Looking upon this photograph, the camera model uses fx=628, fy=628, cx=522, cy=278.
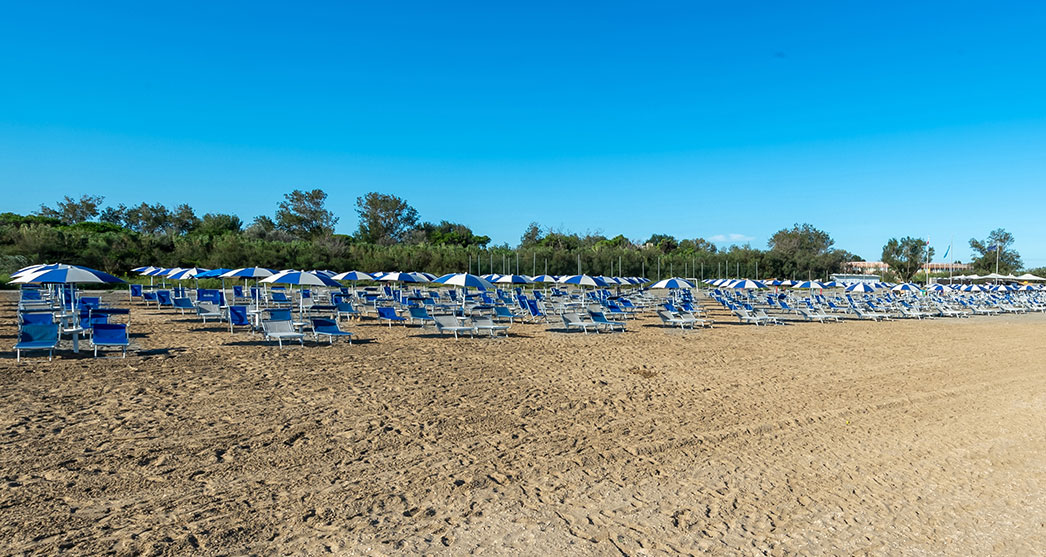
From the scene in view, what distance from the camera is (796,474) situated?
16.7ft

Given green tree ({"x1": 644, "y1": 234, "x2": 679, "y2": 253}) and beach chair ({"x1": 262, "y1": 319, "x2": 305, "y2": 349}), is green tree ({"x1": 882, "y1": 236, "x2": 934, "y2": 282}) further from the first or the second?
beach chair ({"x1": 262, "y1": 319, "x2": 305, "y2": 349})

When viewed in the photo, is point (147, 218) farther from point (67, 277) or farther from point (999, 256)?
point (999, 256)

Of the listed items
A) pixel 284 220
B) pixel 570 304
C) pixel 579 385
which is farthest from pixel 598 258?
pixel 579 385

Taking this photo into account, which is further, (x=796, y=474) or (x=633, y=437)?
(x=633, y=437)

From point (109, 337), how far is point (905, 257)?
219ft

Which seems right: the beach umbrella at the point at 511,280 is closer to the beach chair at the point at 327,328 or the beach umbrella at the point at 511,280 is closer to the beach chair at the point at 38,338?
the beach chair at the point at 327,328

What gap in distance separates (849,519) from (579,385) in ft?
13.9

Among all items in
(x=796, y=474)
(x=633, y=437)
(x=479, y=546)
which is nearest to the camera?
(x=479, y=546)

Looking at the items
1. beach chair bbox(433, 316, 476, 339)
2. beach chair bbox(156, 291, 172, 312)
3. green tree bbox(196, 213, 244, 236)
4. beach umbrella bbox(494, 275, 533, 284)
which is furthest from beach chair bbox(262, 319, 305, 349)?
green tree bbox(196, 213, 244, 236)

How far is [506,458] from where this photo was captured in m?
5.14

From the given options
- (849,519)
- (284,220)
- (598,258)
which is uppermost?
(284,220)

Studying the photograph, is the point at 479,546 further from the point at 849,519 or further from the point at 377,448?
the point at 849,519

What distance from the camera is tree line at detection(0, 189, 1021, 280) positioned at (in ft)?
114

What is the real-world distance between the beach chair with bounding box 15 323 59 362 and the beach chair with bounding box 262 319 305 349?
118 inches
